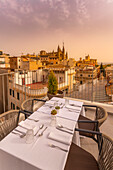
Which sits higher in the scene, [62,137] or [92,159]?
[62,137]

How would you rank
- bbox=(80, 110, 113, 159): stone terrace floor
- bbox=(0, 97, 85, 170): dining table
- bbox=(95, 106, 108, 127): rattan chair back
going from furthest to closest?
1. bbox=(80, 110, 113, 159): stone terrace floor
2. bbox=(95, 106, 108, 127): rattan chair back
3. bbox=(0, 97, 85, 170): dining table

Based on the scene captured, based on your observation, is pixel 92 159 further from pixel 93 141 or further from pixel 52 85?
pixel 52 85

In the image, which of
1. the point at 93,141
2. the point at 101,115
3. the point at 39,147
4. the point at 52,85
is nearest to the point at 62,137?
the point at 39,147

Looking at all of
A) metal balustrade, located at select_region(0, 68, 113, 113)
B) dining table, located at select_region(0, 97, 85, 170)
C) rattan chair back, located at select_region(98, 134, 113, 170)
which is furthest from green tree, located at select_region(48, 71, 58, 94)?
rattan chair back, located at select_region(98, 134, 113, 170)

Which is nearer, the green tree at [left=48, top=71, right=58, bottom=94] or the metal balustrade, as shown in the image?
the metal balustrade

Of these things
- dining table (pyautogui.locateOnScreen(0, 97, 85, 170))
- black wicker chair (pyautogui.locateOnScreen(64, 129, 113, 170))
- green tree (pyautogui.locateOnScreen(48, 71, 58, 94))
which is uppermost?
green tree (pyautogui.locateOnScreen(48, 71, 58, 94))

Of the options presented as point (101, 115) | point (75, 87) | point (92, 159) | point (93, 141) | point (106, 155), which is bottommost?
point (93, 141)

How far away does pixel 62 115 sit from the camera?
1736 millimetres

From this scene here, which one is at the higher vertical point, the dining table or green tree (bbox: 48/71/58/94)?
green tree (bbox: 48/71/58/94)

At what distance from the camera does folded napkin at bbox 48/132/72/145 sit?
1.12 meters

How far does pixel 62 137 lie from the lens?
118 cm

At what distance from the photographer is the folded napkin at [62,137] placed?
112cm

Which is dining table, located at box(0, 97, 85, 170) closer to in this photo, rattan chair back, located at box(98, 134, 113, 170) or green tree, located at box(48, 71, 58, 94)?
rattan chair back, located at box(98, 134, 113, 170)

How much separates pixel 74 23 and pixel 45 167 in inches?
762
